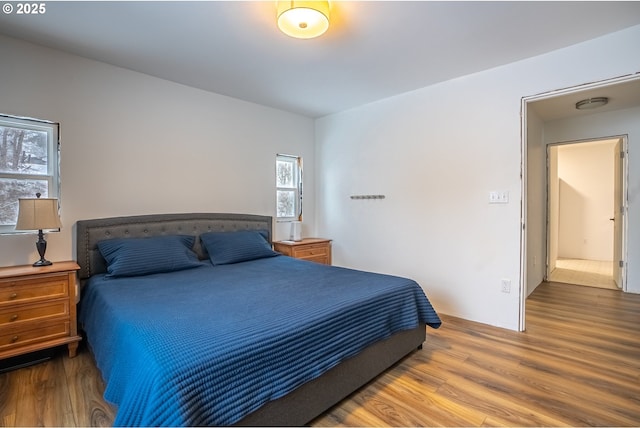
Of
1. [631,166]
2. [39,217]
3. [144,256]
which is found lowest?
[144,256]

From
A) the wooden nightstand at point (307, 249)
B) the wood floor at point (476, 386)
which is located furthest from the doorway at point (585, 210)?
the wooden nightstand at point (307, 249)

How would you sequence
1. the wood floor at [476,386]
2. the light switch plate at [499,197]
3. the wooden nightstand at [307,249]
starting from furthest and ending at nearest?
1. the wooden nightstand at [307,249]
2. the light switch plate at [499,197]
3. the wood floor at [476,386]

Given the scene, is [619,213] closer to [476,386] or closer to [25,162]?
[476,386]

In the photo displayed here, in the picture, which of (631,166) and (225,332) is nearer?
(225,332)

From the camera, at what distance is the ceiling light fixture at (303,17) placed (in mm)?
1767

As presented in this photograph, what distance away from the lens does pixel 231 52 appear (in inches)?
103

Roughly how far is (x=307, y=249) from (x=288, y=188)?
37.9 inches

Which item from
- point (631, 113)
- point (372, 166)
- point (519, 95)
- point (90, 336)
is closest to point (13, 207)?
point (90, 336)

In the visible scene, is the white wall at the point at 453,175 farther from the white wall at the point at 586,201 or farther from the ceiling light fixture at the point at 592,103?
the white wall at the point at 586,201

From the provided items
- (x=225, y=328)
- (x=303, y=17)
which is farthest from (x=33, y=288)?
(x=303, y=17)

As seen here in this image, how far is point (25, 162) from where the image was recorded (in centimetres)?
252

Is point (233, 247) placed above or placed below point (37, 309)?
above

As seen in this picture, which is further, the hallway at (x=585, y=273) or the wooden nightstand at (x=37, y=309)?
the hallway at (x=585, y=273)

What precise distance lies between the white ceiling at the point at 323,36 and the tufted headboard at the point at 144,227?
1.45 m
